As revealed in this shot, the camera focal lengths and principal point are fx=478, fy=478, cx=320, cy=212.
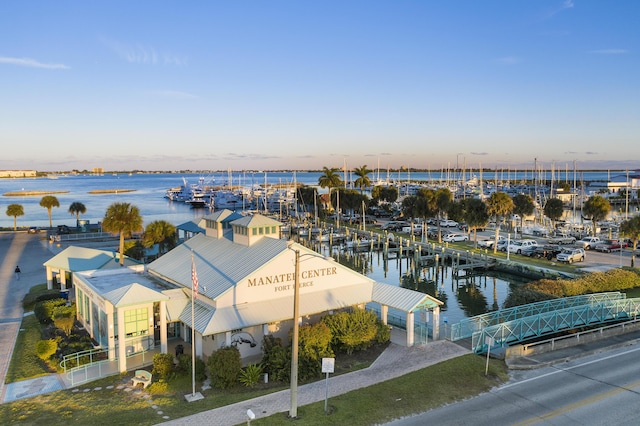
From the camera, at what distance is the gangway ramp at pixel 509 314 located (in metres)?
25.8

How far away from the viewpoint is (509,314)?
27391 millimetres

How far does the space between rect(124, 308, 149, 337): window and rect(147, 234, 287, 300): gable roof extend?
2.96 m

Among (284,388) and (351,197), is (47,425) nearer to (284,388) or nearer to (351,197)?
(284,388)

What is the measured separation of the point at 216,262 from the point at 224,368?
9.07 metres

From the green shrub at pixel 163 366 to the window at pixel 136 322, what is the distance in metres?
2.80

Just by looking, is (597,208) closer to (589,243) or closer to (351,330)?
(589,243)

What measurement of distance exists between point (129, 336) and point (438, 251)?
44056mm

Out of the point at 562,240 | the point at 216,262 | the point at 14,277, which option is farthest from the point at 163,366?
the point at 562,240

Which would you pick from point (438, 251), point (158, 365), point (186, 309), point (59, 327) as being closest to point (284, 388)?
point (158, 365)

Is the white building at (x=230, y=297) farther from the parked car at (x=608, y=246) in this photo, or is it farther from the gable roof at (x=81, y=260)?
the parked car at (x=608, y=246)

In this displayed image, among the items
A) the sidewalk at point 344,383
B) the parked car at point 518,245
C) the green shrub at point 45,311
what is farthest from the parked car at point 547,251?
the green shrub at point 45,311

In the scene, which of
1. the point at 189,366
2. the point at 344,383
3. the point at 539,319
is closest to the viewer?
the point at 344,383

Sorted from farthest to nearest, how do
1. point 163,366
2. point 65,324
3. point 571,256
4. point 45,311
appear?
point 571,256
point 45,311
point 65,324
point 163,366

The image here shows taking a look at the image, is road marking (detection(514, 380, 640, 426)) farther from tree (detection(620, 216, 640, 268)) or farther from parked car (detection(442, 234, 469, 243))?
parked car (detection(442, 234, 469, 243))
